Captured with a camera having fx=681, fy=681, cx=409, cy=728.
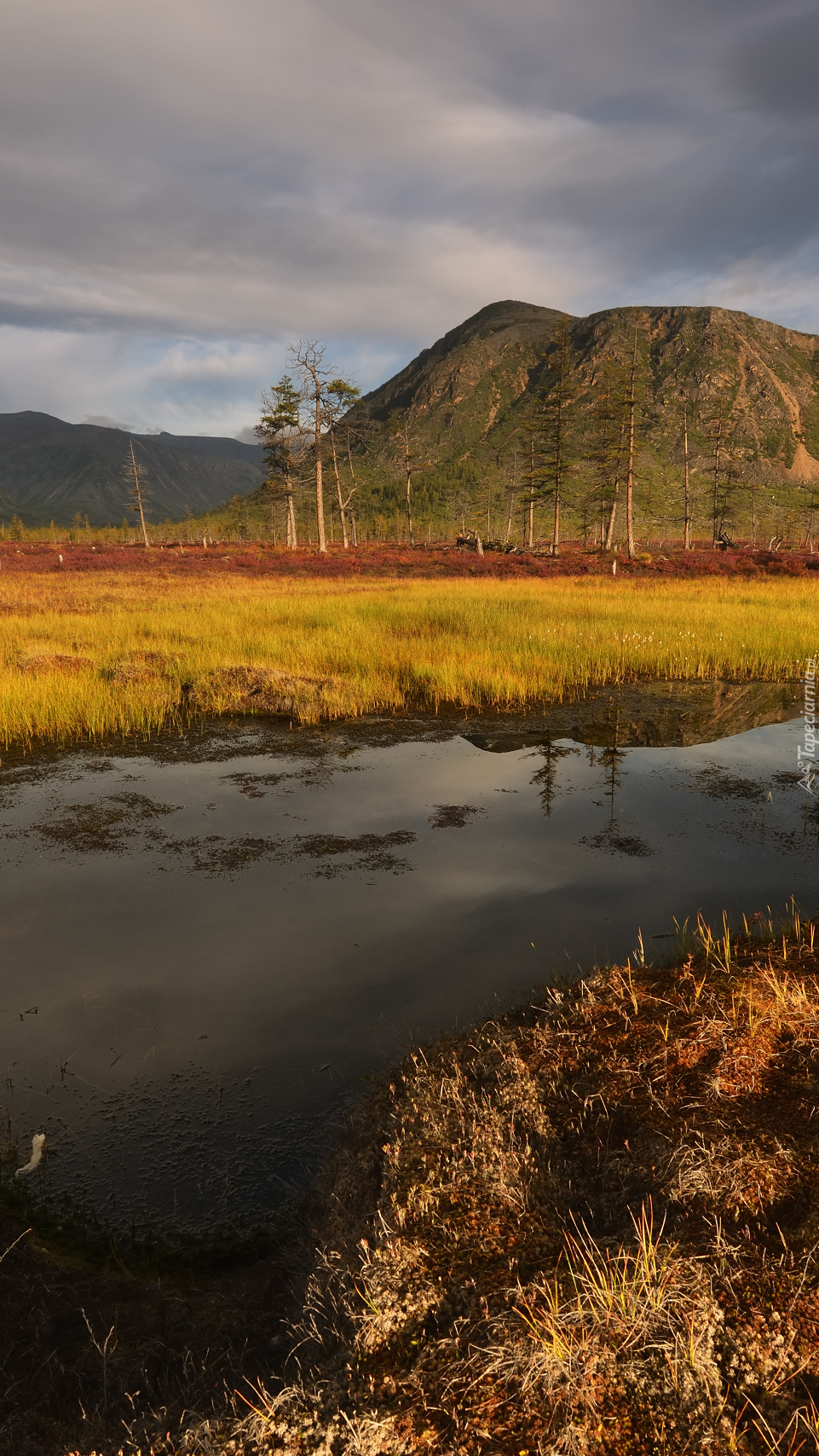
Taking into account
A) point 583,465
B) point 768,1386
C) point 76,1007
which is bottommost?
point 76,1007


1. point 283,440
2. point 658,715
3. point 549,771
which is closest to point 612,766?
point 549,771

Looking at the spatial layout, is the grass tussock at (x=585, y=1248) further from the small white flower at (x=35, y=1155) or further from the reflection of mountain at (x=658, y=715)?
the reflection of mountain at (x=658, y=715)

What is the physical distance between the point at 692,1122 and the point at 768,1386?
947mm

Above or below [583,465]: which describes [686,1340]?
below

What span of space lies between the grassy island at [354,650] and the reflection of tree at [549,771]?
232 centimetres

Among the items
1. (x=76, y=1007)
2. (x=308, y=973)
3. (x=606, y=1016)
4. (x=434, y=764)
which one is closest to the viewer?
(x=606, y=1016)

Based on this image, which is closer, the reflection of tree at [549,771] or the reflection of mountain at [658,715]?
the reflection of tree at [549,771]

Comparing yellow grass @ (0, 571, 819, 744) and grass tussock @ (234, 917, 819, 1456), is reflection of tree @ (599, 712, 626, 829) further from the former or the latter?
grass tussock @ (234, 917, 819, 1456)

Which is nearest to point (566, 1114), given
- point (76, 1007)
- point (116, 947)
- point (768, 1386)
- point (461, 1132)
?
point (461, 1132)

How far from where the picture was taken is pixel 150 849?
21.9 feet

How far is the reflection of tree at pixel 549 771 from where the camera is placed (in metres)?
7.87

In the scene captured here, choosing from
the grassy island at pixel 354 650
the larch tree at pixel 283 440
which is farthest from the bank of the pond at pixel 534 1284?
the larch tree at pixel 283 440

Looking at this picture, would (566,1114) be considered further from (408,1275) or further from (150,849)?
(150,849)

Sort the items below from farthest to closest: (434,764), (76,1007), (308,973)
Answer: (434,764), (308,973), (76,1007)
